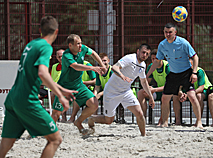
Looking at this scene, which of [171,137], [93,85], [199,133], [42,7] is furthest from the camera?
[42,7]

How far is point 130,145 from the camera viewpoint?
→ 16.7ft

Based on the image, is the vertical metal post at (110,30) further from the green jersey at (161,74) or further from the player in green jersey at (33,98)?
the player in green jersey at (33,98)

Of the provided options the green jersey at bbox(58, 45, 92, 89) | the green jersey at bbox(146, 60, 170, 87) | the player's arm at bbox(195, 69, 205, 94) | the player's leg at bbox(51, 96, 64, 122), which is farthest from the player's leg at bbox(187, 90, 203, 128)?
the player's leg at bbox(51, 96, 64, 122)

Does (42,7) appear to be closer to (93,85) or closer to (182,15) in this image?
(93,85)

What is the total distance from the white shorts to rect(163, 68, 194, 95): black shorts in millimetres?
1425

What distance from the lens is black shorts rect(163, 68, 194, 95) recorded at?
23.0 feet

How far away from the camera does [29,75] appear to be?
3.31m

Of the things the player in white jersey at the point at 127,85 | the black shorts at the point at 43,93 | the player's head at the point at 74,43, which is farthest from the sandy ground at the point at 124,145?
the black shorts at the point at 43,93

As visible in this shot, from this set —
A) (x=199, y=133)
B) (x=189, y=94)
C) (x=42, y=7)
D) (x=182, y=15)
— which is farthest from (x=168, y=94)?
(x=42, y=7)

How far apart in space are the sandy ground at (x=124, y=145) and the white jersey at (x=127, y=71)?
0.82 metres

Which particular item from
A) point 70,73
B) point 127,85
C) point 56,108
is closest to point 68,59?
point 70,73

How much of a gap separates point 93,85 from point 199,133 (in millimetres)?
2745

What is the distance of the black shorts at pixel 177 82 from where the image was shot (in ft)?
23.0

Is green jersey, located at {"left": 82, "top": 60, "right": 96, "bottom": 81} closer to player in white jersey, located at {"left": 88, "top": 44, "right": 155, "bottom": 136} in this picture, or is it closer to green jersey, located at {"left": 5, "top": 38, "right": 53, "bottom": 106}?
player in white jersey, located at {"left": 88, "top": 44, "right": 155, "bottom": 136}
